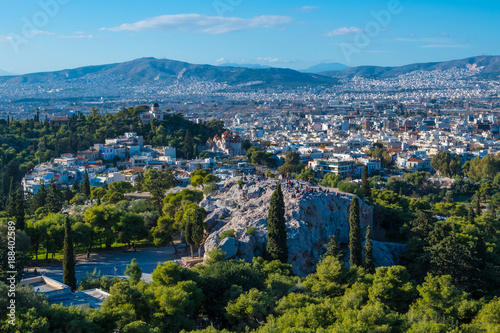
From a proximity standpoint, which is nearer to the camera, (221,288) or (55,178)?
(221,288)

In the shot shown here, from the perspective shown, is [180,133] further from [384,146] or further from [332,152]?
[384,146]

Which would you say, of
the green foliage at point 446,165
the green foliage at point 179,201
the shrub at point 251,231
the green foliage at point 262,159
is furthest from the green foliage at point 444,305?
the green foliage at point 446,165

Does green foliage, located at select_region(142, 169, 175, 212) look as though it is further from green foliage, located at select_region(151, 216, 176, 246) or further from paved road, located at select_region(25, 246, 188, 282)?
paved road, located at select_region(25, 246, 188, 282)

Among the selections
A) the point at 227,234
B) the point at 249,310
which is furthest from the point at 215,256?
the point at 249,310

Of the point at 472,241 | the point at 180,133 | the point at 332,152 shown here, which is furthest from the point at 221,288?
the point at 332,152

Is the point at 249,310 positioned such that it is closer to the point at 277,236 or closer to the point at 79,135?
the point at 277,236

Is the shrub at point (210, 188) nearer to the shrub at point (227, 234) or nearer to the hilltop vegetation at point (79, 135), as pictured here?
the shrub at point (227, 234)

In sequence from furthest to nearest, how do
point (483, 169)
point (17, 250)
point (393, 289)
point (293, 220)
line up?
point (483, 169)
point (293, 220)
point (17, 250)
point (393, 289)
